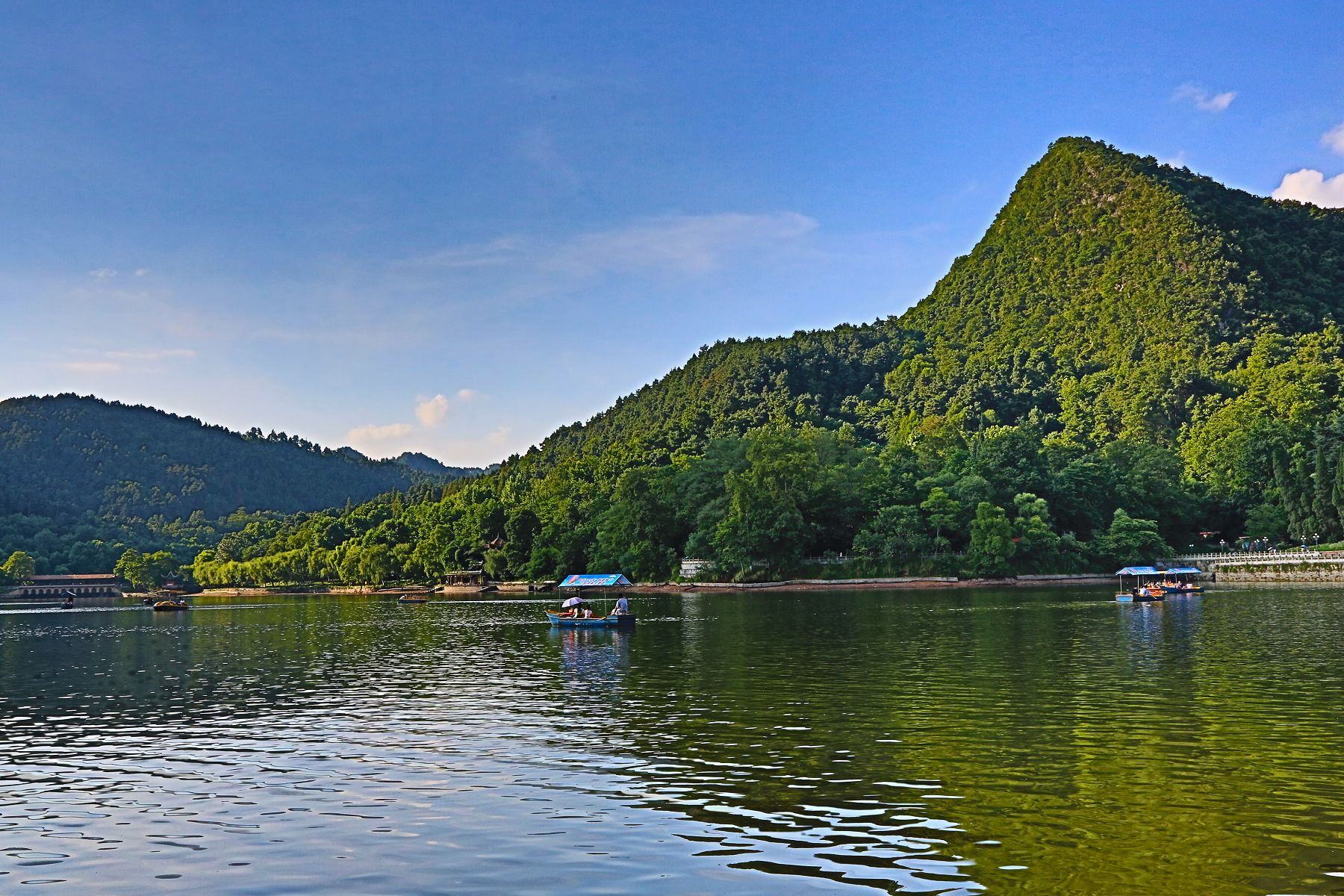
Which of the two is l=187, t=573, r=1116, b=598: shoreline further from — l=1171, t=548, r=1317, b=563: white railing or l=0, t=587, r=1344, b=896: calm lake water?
l=0, t=587, r=1344, b=896: calm lake water

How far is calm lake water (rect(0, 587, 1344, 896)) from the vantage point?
661 inches

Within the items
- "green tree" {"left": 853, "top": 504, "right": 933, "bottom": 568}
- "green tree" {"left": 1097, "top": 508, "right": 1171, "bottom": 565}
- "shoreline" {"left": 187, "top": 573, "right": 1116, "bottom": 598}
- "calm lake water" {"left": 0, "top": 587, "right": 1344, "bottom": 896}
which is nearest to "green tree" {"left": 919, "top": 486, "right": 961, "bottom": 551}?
"green tree" {"left": 853, "top": 504, "right": 933, "bottom": 568}

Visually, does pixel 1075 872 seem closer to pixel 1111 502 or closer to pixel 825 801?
pixel 825 801

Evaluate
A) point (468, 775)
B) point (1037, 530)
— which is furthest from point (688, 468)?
point (468, 775)

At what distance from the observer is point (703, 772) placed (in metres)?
23.8

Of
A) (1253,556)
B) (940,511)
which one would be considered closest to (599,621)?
(940,511)

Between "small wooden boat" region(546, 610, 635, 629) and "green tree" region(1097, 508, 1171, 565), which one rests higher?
"green tree" region(1097, 508, 1171, 565)

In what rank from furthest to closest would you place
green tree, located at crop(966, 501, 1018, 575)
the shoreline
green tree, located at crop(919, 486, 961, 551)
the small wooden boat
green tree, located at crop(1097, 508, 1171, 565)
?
1. green tree, located at crop(919, 486, 961, 551)
2. green tree, located at crop(1097, 508, 1171, 565)
3. green tree, located at crop(966, 501, 1018, 575)
4. the shoreline
5. the small wooden boat

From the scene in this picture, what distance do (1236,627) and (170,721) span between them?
53.1 meters

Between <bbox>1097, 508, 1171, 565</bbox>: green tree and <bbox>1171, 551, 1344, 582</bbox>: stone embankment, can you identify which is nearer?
<bbox>1171, 551, 1344, 582</bbox>: stone embankment

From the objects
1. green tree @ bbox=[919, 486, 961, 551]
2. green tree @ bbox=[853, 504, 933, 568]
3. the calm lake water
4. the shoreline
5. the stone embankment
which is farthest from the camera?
green tree @ bbox=[853, 504, 933, 568]

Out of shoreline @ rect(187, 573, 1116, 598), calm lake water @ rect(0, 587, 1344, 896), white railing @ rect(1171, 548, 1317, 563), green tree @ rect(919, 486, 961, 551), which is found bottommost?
shoreline @ rect(187, 573, 1116, 598)

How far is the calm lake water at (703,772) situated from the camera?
16781mm

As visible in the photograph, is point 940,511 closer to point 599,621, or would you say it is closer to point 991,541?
point 991,541
